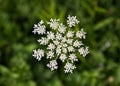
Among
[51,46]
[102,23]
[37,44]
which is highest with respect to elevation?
[102,23]

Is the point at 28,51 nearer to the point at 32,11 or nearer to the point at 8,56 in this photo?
the point at 8,56

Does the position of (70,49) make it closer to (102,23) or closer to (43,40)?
(43,40)

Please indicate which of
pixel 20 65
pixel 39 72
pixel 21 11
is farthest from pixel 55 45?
pixel 21 11

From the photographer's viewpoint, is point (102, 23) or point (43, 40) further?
point (102, 23)

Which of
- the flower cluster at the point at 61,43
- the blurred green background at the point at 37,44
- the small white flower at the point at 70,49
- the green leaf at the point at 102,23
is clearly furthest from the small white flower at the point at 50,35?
the green leaf at the point at 102,23

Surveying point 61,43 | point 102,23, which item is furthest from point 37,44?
point 61,43

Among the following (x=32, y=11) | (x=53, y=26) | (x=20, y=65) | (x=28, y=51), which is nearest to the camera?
(x=53, y=26)

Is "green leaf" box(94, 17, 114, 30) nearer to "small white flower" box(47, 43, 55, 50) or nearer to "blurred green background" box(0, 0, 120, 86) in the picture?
"blurred green background" box(0, 0, 120, 86)

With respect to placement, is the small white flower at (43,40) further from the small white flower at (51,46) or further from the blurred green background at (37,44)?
the blurred green background at (37,44)

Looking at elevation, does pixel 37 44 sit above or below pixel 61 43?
above
